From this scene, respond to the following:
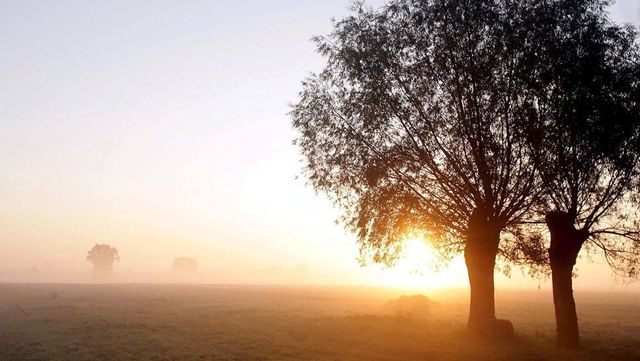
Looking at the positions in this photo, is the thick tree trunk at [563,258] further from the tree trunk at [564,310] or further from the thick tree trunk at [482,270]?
the thick tree trunk at [482,270]

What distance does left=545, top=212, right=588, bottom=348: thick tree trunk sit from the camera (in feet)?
93.5

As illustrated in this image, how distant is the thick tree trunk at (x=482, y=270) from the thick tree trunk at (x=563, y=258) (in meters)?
3.32

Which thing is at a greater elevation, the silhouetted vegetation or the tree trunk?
the silhouetted vegetation

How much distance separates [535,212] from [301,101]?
17.9m

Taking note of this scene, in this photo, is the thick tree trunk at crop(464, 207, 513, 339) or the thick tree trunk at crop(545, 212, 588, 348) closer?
the thick tree trunk at crop(545, 212, 588, 348)

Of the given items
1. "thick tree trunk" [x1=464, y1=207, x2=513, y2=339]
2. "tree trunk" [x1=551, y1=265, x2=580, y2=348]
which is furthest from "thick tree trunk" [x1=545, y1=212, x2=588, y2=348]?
"thick tree trunk" [x1=464, y1=207, x2=513, y2=339]

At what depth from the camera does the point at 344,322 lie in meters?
39.8

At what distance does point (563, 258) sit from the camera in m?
29.3

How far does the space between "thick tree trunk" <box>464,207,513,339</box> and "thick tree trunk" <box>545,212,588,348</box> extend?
10.9ft

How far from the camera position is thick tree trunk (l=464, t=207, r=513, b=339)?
1218 inches

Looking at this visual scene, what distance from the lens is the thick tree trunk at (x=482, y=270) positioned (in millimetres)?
30938

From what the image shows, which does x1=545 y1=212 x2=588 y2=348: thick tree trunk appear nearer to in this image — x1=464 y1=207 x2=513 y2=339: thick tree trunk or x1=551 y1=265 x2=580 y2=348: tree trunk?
x1=551 y1=265 x2=580 y2=348: tree trunk

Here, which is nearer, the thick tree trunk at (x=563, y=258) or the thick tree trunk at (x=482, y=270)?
the thick tree trunk at (x=563, y=258)

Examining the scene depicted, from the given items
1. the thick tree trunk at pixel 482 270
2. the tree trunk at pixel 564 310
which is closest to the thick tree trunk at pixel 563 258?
the tree trunk at pixel 564 310
